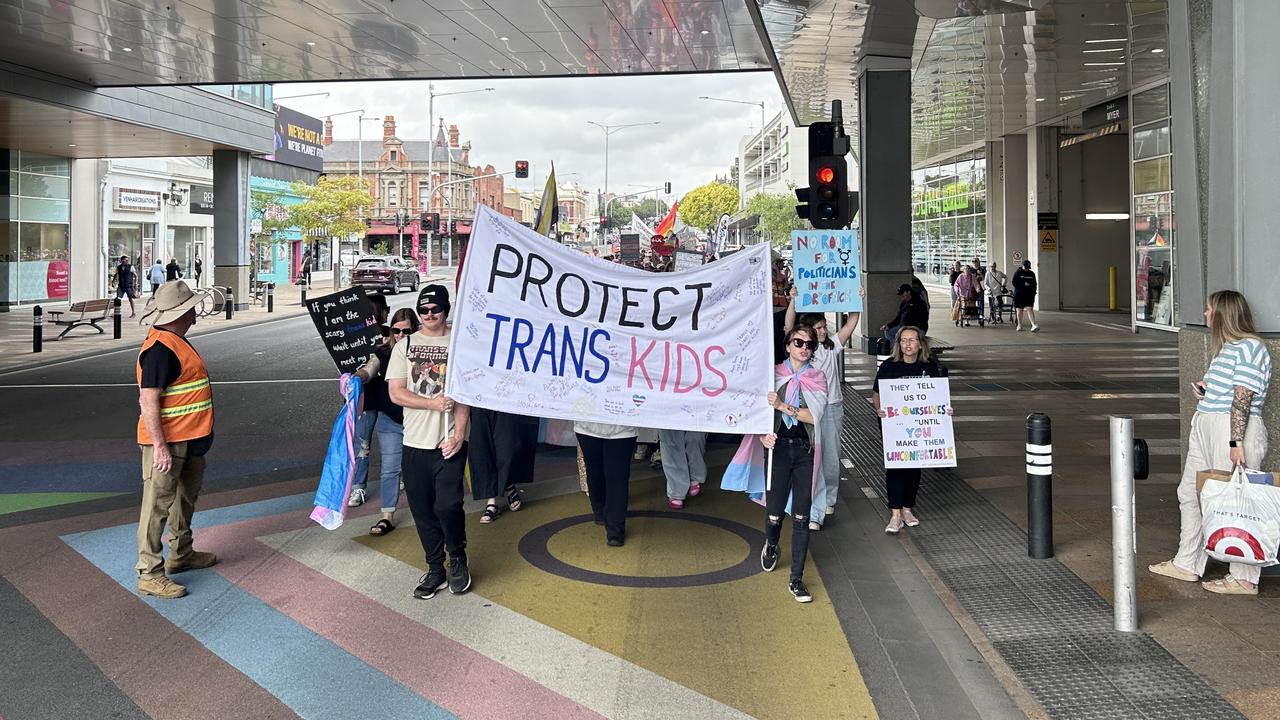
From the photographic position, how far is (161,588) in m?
6.40

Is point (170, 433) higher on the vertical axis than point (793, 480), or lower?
higher

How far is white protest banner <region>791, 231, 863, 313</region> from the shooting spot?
9.46 m

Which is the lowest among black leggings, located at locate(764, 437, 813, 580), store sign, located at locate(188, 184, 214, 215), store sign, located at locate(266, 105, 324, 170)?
black leggings, located at locate(764, 437, 813, 580)

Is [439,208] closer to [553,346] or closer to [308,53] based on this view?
[308,53]

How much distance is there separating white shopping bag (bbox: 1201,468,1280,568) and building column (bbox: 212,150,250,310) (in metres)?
34.9

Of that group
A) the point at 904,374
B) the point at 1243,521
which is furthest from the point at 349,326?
the point at 1243,521

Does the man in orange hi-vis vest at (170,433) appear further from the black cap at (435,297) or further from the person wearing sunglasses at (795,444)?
the person wearing sunglasses at (795,444)

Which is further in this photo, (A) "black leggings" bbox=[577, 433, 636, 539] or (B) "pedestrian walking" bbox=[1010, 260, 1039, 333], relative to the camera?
(B) "pedestrian walking" bbox=[1010, 260, 1039, 333]

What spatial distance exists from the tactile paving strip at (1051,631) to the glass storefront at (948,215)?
102 feet

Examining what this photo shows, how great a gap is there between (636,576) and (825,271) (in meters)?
3.91

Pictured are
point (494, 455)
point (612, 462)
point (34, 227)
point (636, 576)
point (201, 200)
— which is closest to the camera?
point (636, 576)

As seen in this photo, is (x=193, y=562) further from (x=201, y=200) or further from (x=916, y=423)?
(x=201, y=200)

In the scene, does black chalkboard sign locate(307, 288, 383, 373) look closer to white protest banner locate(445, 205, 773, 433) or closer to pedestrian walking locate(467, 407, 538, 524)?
pedestrian walking locate(467, 407, 538, 524)

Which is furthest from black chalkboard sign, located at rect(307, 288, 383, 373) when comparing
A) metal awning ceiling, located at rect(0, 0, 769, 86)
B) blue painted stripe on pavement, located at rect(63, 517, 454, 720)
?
metal awning ceiling, located at rect(0, 0, 769, 86)
